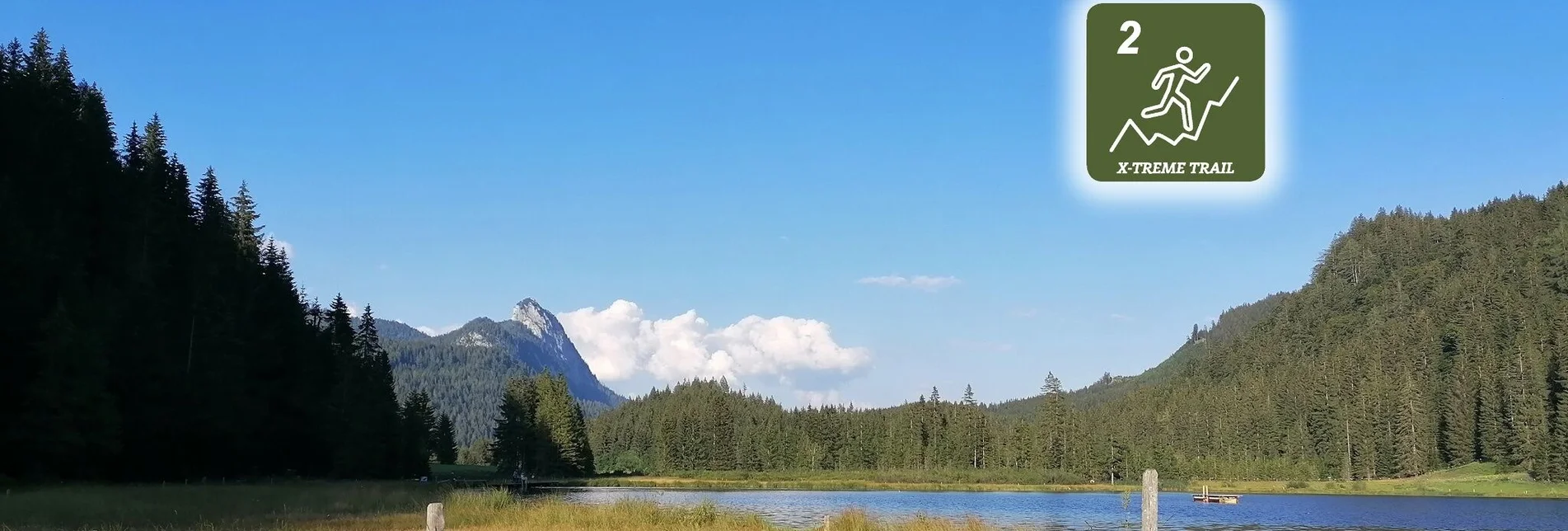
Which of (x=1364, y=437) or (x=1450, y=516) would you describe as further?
(x=1364, y=437)

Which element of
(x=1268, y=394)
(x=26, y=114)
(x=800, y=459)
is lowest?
(x=800, y=459)

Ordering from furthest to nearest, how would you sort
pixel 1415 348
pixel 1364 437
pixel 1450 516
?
1. pixel 1415 348
2. pixel 1364 437
3. pixel 1450 516

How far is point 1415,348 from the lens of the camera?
642ft

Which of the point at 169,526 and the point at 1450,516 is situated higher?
the point at 169,526

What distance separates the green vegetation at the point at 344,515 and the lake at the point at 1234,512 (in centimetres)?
471

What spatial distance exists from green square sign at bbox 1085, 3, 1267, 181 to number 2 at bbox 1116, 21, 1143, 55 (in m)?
0.01

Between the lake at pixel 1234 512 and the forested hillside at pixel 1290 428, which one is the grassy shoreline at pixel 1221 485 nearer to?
the forested hillside at pixel 1290 428

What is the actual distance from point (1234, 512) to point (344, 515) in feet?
194

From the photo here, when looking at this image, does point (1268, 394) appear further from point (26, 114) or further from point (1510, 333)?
point (26, 114)

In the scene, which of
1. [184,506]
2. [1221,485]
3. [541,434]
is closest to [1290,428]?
[1221,485]

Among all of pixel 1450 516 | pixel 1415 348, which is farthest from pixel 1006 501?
pixel 1415 348

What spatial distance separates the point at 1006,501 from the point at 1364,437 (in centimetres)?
7480

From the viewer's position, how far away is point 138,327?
54750 mm

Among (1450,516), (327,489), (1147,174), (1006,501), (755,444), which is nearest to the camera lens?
(1147,174)
